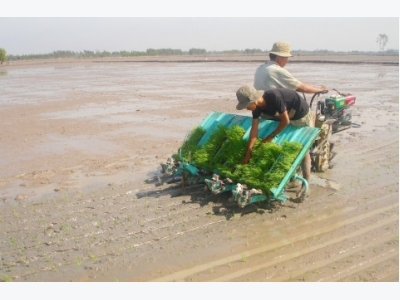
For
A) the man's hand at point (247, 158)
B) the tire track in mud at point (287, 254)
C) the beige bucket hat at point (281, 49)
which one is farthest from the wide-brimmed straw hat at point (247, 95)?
the tire track in mud at point (287, 254)

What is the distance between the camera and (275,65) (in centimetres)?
530

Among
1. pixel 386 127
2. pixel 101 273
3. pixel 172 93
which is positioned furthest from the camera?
pixel 172 93

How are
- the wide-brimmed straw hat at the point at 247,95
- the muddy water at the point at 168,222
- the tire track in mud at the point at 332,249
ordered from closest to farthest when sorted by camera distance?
the tire track in mud at the point at 332,249 < the muddy water at the point at 168,222 < the wide-brimmed straw hat at the point at 247,95

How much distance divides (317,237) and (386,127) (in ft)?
22.2

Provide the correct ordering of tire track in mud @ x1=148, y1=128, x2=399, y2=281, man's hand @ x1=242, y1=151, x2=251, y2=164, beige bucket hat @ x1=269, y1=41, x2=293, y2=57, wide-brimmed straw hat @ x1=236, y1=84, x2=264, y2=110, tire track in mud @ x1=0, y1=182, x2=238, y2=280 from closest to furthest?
tire track in mud @ x1=148, y1=128, x2=399, y2=281 < tire track in mud @ x1=0, y1=182, x2=238, y2=280 < wide-brimmed straw hat @ x1=236, y1=84, x2=264, y2=110 < man's hand @ x1=242, y1=151, x2=251, y2=164 < beige bucket hat @ x1=269, y1=41, x2=293, y2=57

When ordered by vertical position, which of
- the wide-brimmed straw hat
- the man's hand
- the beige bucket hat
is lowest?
the man's hand

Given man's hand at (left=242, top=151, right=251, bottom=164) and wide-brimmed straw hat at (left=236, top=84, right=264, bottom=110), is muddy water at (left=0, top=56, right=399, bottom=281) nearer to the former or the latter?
man's hand at (left=242, top=151, right=251, bottom=164)

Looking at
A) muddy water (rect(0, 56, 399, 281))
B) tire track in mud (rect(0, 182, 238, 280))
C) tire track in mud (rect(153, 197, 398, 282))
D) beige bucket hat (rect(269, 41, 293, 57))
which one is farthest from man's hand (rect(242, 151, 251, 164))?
beige bucket hat (rect(269, 41, 293, 57))

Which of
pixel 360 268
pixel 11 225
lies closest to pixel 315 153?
pixel 360 268

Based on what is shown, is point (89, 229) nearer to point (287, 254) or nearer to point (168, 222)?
point (168, 222)

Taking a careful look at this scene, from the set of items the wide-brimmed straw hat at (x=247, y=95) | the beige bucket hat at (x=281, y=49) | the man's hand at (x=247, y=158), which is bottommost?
the man's hand at (x=247, y=158)

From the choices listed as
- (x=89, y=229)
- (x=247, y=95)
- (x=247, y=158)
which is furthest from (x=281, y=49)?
(x=89, y=229)

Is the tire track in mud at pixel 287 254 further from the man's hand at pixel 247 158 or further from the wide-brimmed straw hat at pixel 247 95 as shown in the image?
the wide-brimmed straw hat at pixel 247 95

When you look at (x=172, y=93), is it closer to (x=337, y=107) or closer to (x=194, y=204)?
(x=337, y=107)
